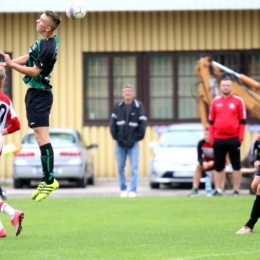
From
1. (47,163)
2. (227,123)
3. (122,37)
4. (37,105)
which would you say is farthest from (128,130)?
(37,105)

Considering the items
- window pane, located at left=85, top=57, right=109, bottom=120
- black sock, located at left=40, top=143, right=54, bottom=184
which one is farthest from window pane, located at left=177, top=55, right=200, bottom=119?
→ black sock, located at left=40, top=143, right=54, bottom=184

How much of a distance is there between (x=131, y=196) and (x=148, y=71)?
9354mm

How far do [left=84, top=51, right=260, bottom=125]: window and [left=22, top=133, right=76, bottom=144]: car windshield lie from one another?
3.66m

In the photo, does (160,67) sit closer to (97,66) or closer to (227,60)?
(97,66)

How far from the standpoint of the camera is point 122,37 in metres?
31.8

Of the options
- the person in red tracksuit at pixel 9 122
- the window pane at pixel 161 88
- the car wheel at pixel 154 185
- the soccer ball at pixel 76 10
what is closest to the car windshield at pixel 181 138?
the car wheel at pixel 154 185

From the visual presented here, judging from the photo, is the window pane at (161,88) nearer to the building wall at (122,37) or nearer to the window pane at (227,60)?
the building wall at (122,37)

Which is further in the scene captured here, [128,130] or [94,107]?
[94,107]

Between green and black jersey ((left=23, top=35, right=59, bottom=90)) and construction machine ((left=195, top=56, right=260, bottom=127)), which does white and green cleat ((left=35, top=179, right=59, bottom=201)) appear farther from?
construction machine ((left=195, top=56, right=260, bottom=127))

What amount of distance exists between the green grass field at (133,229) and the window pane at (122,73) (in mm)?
9844

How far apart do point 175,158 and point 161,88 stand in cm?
588

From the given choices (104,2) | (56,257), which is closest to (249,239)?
(56,257)

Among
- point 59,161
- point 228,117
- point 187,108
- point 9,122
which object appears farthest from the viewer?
point 187,108

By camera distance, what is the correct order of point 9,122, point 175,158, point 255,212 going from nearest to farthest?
point 9,122, point 255,212, point 175,158
